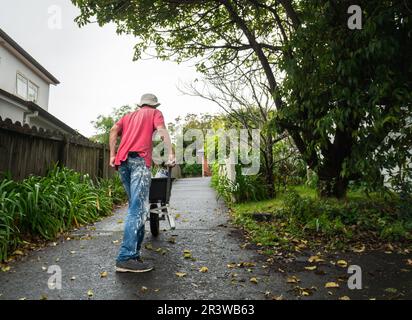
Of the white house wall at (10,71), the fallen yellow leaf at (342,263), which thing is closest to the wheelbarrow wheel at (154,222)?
the fallen yellow leaf at (342,263)

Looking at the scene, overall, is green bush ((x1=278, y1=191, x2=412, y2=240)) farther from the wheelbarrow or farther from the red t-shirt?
the red t-shirt

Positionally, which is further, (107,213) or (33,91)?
(33,91)

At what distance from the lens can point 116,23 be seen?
7504 mm

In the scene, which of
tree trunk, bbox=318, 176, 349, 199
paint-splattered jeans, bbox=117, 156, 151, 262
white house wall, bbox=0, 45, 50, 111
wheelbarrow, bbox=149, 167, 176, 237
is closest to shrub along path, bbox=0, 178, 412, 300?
paint-splattered jeans, bbox=117, 156, 151, 262

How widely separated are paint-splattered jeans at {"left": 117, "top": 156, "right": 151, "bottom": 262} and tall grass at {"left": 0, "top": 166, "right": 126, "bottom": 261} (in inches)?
61.5

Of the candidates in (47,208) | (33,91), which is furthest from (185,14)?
(33,91)

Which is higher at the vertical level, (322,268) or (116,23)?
(116,23)

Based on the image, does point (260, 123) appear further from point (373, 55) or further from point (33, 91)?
point (33, 91)

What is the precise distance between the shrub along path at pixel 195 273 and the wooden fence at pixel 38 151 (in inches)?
69.5

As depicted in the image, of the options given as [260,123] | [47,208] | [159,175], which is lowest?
[47,208]

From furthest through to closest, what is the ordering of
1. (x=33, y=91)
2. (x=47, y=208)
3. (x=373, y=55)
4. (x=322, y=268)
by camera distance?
1. (x=33, y=91)
2. (x=47, y=208)
3. (x=373, y=55)
4. (x=322, y=268)

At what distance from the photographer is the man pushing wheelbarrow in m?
3.52

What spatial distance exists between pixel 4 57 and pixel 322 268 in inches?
630
